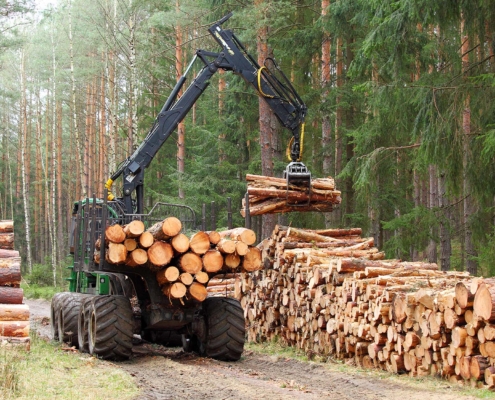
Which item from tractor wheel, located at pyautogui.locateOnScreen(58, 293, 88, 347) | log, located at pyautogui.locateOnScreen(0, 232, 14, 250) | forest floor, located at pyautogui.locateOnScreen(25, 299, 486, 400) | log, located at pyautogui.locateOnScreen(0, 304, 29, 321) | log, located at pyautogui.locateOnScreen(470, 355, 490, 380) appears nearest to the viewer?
forest floor, located at pyautogui.locateOnScreen(25, 299, 486, 400)

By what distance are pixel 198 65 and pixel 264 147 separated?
28.9 feet

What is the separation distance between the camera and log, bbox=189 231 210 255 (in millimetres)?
10004

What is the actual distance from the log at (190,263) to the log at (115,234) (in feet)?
2.93

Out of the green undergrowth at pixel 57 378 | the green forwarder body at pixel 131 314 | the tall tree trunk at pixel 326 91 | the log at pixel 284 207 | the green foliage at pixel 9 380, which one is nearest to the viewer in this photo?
the green foliage at pixel 9 380

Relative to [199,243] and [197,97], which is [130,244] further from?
[197,97]

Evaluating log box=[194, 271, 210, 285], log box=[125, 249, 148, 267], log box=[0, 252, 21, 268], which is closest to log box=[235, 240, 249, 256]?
log box=[194, 271, 210, 285]

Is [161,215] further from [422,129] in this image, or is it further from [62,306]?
[422,129]

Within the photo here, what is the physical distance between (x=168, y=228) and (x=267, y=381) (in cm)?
253

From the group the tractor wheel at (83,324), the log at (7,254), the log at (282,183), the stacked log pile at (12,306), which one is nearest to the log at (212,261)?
the tractor wheel at (83,324)

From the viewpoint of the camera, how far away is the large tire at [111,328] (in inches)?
402

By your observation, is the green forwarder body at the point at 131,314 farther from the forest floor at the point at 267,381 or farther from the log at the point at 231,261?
the log at the point at 231,261

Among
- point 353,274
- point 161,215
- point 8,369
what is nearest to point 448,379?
point 353,274

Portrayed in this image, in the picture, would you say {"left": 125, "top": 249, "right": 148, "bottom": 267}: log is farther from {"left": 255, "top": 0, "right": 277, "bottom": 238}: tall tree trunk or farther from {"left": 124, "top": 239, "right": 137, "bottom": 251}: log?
{"left": 255, "top": 0, "right": 277, "bottom": 238}: tall tree trunk

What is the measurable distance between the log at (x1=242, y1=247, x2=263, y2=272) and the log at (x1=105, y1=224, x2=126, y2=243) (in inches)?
71.7
